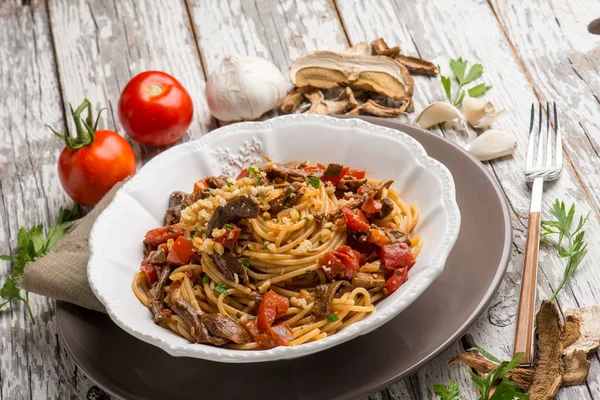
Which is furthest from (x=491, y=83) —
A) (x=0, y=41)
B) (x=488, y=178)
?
(x=0, y=41)

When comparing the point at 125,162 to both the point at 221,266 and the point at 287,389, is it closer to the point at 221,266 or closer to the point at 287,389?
the point at 221,266

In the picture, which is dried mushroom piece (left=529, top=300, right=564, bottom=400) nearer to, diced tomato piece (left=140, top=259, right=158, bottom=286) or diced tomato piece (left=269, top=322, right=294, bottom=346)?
diced tomato piece (left=269, top=322, right=294, bottom=346)

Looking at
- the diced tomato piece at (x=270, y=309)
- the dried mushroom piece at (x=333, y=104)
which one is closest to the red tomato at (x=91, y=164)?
the dried mushroom piece at (x=333, y=104)

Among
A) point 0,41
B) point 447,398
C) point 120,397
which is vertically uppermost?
point 0,41

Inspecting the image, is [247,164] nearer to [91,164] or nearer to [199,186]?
[199,186]

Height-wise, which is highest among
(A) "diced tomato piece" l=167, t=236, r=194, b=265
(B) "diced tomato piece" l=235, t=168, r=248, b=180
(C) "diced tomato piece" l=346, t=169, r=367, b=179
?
(B) "diced tomato piece" l=235, t=168, r=248, b=180

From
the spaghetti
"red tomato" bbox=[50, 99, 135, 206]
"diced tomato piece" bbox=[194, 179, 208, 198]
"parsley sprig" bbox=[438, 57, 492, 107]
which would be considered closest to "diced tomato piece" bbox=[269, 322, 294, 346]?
the spaghetti
